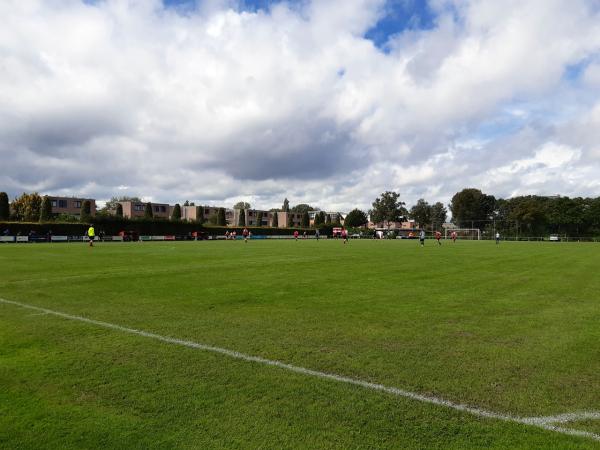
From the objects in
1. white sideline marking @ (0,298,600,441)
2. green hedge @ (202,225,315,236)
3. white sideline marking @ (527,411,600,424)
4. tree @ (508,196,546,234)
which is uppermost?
tree @ (508,196,546,234)

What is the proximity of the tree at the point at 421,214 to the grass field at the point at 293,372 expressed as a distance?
149 metres

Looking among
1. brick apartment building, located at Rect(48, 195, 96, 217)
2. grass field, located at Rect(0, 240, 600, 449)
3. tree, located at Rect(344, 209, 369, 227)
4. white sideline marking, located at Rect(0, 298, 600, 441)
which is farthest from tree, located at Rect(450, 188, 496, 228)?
white sideline marking, located at Rect(0, 298, 600, 441)

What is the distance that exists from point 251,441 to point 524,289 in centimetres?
1213

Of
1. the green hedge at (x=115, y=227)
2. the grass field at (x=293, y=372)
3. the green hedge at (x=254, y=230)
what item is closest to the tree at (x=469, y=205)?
the green hedge at (x=254, y=230)

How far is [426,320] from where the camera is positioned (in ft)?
28.1

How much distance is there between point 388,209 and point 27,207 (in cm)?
10835

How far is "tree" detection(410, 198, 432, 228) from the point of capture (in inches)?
6122

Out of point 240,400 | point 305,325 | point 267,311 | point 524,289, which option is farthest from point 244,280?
point 240,400

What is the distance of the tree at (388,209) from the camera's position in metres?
148

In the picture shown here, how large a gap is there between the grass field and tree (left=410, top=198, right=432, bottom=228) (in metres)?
149

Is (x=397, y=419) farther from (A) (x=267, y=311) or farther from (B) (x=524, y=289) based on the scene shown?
(B) (x=524, y=289)

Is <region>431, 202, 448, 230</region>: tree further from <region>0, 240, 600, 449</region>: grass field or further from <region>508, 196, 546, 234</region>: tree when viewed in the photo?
<region>0, 240, 600, 449</region>: grass field

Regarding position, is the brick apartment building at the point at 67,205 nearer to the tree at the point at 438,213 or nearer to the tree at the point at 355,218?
the tree at the point at 355,218

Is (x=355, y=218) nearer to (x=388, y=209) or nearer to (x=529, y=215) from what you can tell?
(x=388, y=209)
